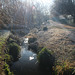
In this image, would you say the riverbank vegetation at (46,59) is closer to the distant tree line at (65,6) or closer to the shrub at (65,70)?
the shrub at (65,70)

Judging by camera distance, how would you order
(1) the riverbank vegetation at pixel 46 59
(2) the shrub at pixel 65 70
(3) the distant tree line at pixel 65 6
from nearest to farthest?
(2) the shrub at pixel 65 70 → (1) the riverbank vegetation at pixel 46 59 → (3) the distant tree line at pixel 65 6

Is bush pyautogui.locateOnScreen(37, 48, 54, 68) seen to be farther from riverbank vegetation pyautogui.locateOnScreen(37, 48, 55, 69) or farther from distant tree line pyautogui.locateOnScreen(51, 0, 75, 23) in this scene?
distant tree line pyautogui.locateOnScreen(51, 0, 75, 23)

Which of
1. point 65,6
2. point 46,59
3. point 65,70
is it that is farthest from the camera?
point 65,6

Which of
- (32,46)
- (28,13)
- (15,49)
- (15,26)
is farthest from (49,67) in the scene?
(28,13)

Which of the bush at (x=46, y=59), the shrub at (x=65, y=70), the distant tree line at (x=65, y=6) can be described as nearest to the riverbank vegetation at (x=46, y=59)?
the bush at (x=46, y=59)

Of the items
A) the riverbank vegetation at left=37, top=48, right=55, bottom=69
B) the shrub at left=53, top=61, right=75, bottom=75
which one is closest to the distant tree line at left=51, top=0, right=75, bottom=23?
the riverbank vegetation at left=37, top=48, right=55, bottom=69

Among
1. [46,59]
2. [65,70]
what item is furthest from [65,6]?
[65,70]

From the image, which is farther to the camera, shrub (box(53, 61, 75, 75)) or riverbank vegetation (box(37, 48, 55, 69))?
riverbank vegetation (box(37, 48, 55, 69))

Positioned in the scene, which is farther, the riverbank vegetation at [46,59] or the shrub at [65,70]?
the riverbank vegetation at [46,59]

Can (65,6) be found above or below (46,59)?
above

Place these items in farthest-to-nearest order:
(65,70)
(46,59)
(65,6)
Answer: (65,6) → (46,59) → (65,70)

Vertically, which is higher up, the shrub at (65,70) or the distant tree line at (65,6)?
the distant tree line at (65,6)

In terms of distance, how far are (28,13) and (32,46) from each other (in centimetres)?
2476

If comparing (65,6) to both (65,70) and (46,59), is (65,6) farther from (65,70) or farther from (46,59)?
(65,70)
